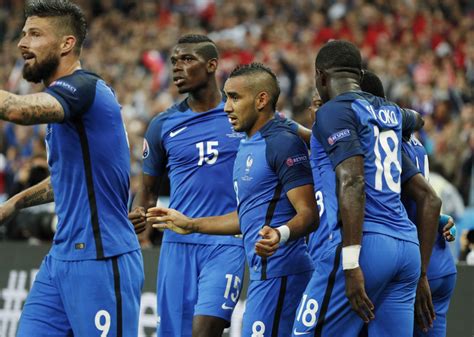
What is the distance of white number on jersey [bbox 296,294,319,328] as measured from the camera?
19.6 feet

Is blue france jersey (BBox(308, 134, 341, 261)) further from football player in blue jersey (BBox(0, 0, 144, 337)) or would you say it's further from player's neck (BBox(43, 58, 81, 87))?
player's neck (BBox(43, 58, 81, 87))

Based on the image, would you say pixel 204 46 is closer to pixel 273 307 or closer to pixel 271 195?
pixel 271 195

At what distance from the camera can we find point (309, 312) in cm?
598

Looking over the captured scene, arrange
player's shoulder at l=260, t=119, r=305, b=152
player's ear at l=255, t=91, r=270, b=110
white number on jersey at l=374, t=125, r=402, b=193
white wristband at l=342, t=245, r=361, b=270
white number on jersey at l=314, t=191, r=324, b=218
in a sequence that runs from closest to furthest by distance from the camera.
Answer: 1. white wristband at l=342, t=245, r=361, b=270
2. white number on jersey at l=374, t=125, r=402, b=193
3. player's shoulder at l=260, t=119, r=305, b=152
4. player's ear at l=255, t=91, r=270, b=110
5. white number on jersey at l=314, t=191, r=324, b=218

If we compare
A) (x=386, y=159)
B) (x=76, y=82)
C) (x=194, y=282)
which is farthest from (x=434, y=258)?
(x=76, y=82)

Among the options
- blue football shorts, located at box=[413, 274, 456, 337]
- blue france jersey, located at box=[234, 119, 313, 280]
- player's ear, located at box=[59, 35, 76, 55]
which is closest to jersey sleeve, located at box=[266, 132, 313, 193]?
blue france jersey, located at box=[234, 119, 313, 280]

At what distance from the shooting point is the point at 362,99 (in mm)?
6043

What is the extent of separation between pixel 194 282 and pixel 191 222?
2.91 ft

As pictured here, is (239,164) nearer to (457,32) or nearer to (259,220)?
(259,220)

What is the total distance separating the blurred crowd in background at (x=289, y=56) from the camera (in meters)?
14.1

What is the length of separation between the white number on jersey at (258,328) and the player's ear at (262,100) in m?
1.49

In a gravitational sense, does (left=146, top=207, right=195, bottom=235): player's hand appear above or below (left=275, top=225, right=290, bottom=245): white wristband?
above

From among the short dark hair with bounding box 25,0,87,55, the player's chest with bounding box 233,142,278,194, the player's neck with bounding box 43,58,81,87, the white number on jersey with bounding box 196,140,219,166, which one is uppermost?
the short dark hair with bounding box 25,0,87,55

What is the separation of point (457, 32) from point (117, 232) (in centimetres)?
1237
